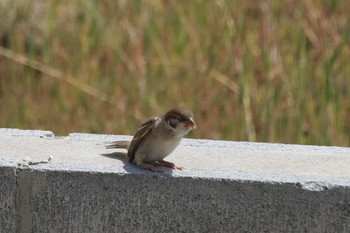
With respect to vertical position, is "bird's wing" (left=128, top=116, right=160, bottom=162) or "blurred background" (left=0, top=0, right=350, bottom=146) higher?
"blurred background" (left=0, top=0, right=350, bottom=146)

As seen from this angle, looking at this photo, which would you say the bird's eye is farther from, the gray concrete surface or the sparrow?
the gray concrete surface

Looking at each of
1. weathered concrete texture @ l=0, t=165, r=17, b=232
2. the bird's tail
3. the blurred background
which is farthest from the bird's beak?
the blurred background

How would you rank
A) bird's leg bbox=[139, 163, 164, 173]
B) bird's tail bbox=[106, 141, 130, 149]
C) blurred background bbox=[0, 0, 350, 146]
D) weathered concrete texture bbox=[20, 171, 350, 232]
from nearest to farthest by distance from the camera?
weathered concrete texture bbox=[20, 171, 350, 232] → bird's leg bbox=[139, 163, 164, 173] → bird's tail bbox=[106, 141, 130, 149] → blurred background bbox=[0, 0, 350, 146]

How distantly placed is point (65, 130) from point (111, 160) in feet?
5.61

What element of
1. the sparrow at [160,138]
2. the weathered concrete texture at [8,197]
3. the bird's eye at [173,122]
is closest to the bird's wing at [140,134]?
the sparrow at [160,138]

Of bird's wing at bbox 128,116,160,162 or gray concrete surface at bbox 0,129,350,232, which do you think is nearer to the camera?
gray concrete surface at bbox 0,129,350,232

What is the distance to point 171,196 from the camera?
3.56 meters

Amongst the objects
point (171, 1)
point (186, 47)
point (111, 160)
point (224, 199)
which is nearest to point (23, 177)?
point (111, 160)

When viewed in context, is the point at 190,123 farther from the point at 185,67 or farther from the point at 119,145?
the point at 185,67

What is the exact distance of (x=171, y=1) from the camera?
21.7 ft

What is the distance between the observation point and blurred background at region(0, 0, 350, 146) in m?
5.29

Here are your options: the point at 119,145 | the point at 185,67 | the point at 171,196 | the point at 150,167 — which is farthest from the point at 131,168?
the point at 185,67

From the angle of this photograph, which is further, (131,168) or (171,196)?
(131,168)

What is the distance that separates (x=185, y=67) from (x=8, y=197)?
2297 mm
